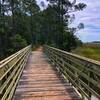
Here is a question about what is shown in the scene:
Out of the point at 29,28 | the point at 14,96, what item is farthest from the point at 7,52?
the point at 14,96

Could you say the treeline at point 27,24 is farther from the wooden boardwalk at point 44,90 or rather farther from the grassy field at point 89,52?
the wooden boardwalk at point 44,90

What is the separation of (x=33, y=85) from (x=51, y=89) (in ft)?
3.02

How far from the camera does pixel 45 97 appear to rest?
7.23 meters

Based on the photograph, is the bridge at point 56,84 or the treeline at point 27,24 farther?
the treeline at point 27,24

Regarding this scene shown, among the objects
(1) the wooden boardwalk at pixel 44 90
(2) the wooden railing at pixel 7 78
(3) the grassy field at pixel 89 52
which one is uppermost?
(2) the wooden railing at pixel 7 78

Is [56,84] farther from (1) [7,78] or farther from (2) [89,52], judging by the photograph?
(2) [89,52]

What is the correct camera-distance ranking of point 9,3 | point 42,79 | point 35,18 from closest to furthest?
point 42,79
point 9,3
point 35,18

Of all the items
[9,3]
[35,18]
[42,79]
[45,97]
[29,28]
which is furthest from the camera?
[35,18]

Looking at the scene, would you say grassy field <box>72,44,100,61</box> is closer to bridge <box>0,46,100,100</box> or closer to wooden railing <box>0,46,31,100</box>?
bridge <box>0,46,100,100</box>

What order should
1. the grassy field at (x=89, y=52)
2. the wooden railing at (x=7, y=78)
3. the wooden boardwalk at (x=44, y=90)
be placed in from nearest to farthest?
the wooden railing at (x=7, y=78) < the wooden boardwalk at (x=44, y=90) < the grassy field at (x=89, y=52)

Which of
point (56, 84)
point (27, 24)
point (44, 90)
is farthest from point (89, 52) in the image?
point (44, 90)

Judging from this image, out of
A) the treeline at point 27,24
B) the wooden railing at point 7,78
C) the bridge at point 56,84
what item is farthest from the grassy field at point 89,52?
the wooden railing at point 7,78

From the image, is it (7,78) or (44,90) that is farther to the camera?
(44,90)

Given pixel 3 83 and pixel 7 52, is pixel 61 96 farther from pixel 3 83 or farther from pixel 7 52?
pixel 7 52
